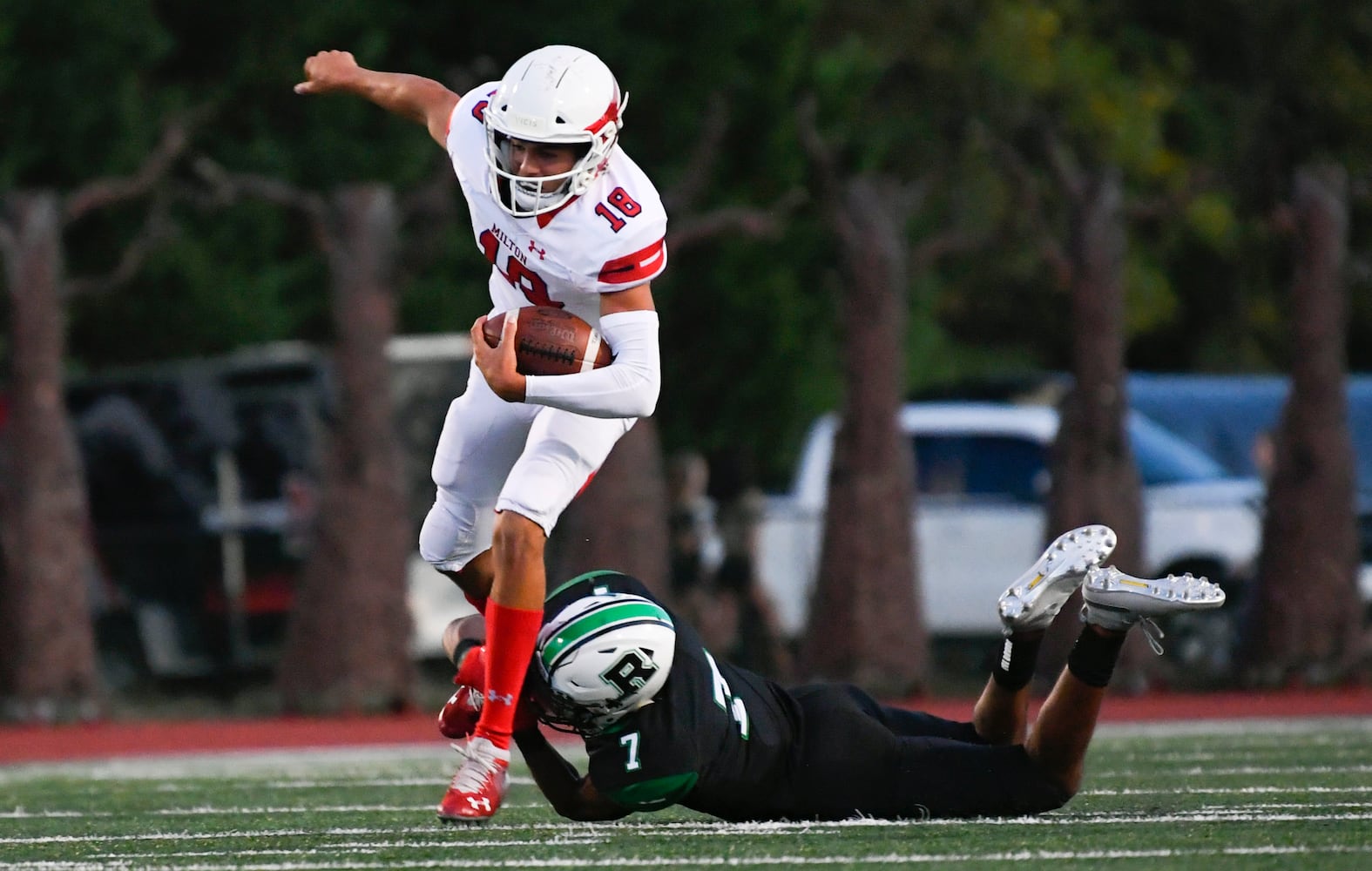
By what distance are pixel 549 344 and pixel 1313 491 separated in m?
7.78

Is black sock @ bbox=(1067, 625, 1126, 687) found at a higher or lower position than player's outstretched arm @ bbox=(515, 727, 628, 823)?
higher

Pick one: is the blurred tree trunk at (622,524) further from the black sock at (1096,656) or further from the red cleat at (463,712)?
the black sock at (1096,656)

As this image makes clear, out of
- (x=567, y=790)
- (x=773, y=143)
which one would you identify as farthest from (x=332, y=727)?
(x=773, y=143)

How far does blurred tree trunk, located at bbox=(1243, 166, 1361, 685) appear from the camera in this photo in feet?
41.2

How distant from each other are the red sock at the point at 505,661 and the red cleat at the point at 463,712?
0.16 meters

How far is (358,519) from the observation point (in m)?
12.4

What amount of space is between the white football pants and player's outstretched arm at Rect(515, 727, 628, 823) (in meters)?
0.95

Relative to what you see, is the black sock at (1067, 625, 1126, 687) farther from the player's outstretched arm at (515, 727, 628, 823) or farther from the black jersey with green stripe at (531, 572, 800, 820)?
the player's outstretched arm at (515, 727, 628, 823)

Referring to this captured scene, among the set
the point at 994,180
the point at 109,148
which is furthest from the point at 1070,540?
the point at 994,180

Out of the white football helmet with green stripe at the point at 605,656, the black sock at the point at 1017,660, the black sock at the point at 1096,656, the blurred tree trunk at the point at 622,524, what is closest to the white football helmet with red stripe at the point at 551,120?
the white football helmet with green stripe at the point at 605,656

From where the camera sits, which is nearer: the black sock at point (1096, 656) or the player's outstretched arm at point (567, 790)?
the player's outstretched arm at point (567, 790)

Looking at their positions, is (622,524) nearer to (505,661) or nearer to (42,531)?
(42,531)

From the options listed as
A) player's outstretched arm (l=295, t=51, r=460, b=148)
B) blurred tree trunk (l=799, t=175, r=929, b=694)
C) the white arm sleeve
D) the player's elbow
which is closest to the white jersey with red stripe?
the white arm sleeve

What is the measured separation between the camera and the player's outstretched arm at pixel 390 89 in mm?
6766
